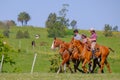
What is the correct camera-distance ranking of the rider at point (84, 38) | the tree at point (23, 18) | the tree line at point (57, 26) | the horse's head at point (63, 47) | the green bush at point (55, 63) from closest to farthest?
the rider at point (84, 38), the horse's head at point (63, 47), the green bush at point (55, 63), the tree line at point (57, 26), the tree at point (23, 18)

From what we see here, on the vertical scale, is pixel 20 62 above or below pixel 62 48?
below

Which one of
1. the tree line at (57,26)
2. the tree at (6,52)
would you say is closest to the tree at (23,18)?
the tree line at (57,26)

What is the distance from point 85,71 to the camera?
30891 millimetres

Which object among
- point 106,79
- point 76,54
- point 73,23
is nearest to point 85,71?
point 76,54

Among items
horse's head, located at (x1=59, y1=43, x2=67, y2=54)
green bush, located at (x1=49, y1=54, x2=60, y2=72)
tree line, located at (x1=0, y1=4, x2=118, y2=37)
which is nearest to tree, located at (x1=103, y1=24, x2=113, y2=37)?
tree line, located at (x1=0, y1=4, x2=118, y2=37)

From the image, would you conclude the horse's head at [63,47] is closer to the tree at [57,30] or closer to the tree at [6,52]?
the tree at [6,52]

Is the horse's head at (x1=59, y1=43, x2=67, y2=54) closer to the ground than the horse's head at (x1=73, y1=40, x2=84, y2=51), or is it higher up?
closer to the ground

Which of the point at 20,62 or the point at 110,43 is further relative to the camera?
the point at 110,43

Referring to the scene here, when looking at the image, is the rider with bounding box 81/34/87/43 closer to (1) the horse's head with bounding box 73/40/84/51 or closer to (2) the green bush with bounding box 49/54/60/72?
(1) the horse's head with bounding box 73/40/84/51

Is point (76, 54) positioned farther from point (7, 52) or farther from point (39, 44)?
point (39, 44)

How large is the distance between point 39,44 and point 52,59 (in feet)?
174

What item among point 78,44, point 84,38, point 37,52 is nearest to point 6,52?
point 84,38

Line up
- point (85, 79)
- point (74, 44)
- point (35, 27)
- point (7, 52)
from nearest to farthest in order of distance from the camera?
point (85, 79)
point (74, 44)
point (7, 52)
point (35, 27)

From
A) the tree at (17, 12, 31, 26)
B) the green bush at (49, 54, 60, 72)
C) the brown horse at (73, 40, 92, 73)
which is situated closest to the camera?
the brown horse at (73, 40, 92, 73)
